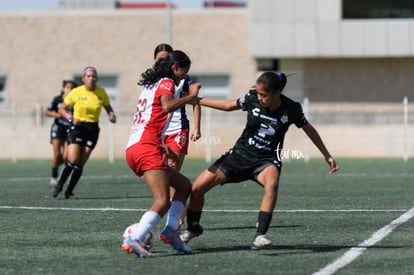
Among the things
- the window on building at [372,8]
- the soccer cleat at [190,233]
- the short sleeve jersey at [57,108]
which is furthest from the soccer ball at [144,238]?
the window on building at [372,8]

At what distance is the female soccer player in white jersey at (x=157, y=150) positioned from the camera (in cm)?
881

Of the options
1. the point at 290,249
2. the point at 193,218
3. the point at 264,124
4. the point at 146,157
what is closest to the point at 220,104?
the point at 264,124

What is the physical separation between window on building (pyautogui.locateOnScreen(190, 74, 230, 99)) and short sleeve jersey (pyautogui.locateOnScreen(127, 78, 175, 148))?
3264 centimetres

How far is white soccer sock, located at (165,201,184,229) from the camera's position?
909cm

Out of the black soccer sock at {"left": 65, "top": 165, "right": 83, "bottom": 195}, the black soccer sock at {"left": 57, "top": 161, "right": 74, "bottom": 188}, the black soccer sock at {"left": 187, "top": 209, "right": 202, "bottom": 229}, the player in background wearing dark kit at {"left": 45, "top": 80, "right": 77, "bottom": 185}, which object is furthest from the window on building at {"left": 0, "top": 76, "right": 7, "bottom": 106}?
the black soccer sock at {"left": 187, "top": 209, "right": 202, "bottom": 229}

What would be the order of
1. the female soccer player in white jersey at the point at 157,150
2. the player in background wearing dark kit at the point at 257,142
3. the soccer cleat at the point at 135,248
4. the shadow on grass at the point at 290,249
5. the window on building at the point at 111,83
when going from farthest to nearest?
the window on building at the point at 111,83 → the player in background wearing dark kit at the point at 257,142 → the shadow on grass at the point at 290,249 → the female soccer player in white jersey at the point at 157,150 → the soccer cleat at the point at 135,248

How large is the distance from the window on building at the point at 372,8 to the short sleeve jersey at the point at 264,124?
33.3m

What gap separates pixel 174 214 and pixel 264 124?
1.17 metres

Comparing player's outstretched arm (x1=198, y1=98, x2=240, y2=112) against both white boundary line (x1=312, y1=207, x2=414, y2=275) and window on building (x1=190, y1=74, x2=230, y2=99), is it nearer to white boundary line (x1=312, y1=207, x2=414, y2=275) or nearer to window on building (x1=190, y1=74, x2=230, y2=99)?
white boundary line (x1=312, y1=207, x2=414, y2=275)

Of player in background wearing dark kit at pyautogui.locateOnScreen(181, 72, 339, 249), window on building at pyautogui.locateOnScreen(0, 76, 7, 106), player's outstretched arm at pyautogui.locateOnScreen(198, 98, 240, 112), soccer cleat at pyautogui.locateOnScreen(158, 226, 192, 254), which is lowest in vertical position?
window on building at pyautogui.locateOnScreen(0, 76, 7, 106)

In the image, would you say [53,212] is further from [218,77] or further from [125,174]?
[218,77]

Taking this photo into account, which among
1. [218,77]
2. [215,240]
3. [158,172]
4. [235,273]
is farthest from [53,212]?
[218,77]

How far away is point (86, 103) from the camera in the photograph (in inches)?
631

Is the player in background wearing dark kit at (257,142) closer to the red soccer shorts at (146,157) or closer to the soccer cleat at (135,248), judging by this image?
the red soccer shorts at (146,157)
